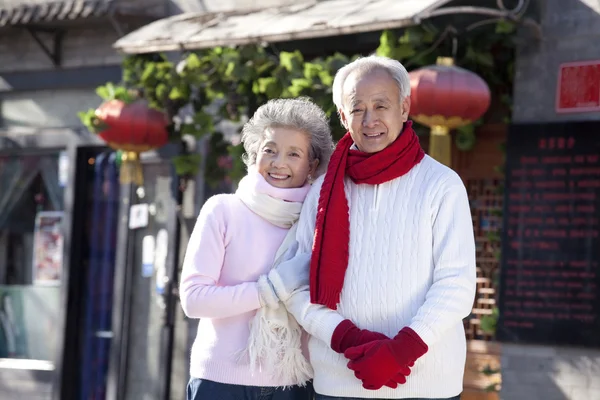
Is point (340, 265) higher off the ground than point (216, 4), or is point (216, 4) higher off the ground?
point (216, 4)

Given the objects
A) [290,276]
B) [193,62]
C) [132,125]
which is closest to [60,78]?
[132,125]

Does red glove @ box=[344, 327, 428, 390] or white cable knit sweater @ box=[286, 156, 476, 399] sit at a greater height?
white cable knit sweater @ box=[286, 156, 476, 399]

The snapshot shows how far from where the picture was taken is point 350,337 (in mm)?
3404

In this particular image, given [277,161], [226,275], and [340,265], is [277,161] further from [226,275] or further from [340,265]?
[340,265]

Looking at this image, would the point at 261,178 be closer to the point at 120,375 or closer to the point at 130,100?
the point at 130,100

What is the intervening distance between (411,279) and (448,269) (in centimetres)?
11

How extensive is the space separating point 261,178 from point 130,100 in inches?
203

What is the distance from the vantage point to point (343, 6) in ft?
26.1

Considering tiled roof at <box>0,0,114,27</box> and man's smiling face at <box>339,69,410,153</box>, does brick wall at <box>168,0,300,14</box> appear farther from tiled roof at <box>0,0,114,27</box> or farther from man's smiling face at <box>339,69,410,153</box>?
man's smiling face at <box>339,69,410,153</box>

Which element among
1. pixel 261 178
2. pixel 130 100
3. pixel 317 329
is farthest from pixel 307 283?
pixel 130 100

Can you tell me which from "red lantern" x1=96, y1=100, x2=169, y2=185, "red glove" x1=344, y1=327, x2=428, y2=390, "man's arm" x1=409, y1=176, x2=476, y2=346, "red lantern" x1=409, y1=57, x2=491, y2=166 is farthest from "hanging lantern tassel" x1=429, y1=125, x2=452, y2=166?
"red glove" x1=344, y1=327, x2=428, y2=390

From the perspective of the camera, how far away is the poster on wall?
35.0 feet

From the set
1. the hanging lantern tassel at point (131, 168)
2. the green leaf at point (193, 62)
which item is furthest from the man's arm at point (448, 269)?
the hanging lantern tassel at point (131, 168)

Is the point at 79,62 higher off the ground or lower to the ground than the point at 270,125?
higher
